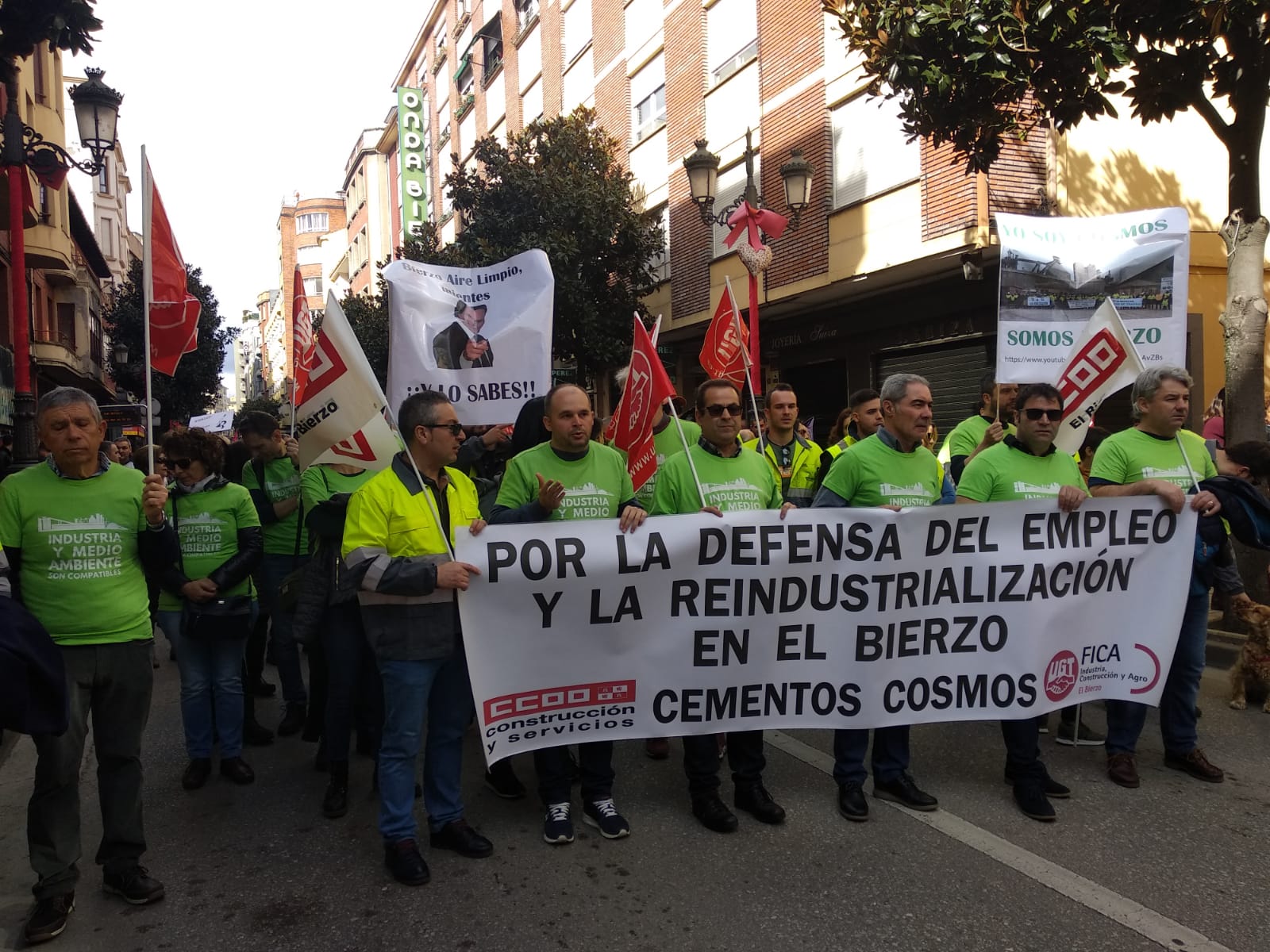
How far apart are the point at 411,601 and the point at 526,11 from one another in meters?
29.0

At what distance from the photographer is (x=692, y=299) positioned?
19.3 metres

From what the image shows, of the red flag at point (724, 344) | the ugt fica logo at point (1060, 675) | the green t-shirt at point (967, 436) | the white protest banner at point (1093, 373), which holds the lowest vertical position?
the ugt fica logo at point (1060, 675)

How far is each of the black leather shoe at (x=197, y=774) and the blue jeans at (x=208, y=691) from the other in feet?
0.10

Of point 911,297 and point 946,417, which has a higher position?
point 911,297

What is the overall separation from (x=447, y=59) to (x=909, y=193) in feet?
102

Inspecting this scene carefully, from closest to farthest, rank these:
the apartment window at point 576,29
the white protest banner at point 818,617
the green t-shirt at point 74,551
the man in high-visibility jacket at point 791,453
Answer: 1. the green t-shirt at point 74,551
2. the white protest banner at point 818,617
3. the man in high-visibility jacket at point 791,453
4. the apartment window at point 576,29

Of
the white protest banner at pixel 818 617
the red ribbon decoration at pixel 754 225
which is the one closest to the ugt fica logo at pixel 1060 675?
the white protest banner at pixel 818 617

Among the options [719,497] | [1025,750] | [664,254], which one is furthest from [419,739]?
[664,254]

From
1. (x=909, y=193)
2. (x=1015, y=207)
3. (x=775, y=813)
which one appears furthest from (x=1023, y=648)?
(x=909, y=193)

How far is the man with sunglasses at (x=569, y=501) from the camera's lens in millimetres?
3988

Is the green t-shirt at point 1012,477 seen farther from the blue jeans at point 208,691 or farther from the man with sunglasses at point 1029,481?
the blue jeans at point 208,691

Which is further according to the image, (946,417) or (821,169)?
(821,169)

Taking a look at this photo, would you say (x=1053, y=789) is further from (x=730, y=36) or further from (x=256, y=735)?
(x=730, y=36)

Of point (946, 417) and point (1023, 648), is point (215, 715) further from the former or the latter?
point (946, 417)
